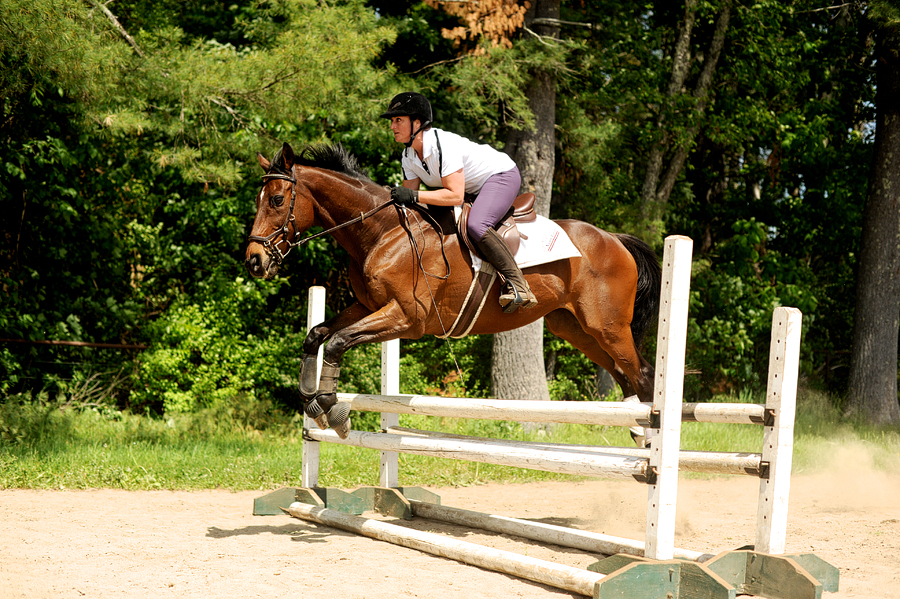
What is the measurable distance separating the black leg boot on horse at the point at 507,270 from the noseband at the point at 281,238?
1.06 metres

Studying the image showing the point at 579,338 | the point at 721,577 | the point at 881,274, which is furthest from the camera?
the point at 881,274

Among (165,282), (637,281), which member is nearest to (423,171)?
(637,281)

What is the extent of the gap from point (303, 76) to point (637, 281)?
404cm

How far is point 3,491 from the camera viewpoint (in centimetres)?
627

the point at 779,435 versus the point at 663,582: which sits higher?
the point at 779,435

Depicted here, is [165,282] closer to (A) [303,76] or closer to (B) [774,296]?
(A) [303,76]

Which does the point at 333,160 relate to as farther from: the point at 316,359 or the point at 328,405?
the point at 328,405

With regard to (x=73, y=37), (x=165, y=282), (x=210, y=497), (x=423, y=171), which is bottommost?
(x=210, y=497)

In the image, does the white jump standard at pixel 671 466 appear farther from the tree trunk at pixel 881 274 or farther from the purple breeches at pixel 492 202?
the tree trunk at pixel 881 274

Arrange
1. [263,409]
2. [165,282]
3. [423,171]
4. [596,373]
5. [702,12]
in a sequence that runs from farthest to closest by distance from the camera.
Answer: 1. [596,373]
2. [702,12]
3. [165,282]
4. [263,409]
5. [423,171]

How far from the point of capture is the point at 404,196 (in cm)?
452

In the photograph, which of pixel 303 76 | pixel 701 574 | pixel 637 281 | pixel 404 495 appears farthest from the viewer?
pixel 303 76

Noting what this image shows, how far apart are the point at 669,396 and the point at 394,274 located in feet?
5.93

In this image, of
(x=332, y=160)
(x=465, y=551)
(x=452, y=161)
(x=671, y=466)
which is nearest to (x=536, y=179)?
(x=332, y=160)
